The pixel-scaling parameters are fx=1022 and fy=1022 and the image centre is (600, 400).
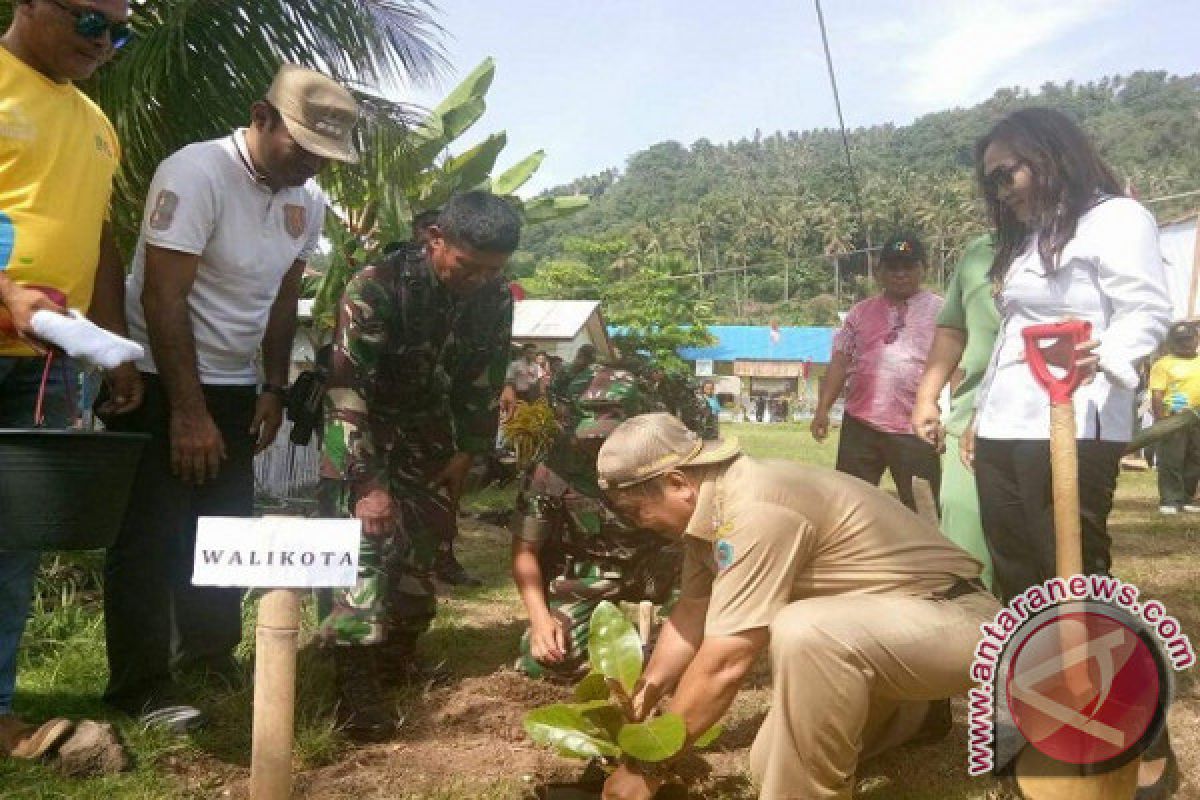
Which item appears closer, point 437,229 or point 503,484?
point 437,229

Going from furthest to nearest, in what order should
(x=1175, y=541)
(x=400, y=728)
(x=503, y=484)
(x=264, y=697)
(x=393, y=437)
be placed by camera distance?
(x=503, y=484) < (x=1175, y=541) < (x=393, y=437) < (x=400, y=728) < (x=264, y=697)

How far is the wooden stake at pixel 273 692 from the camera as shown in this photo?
6.19 feet

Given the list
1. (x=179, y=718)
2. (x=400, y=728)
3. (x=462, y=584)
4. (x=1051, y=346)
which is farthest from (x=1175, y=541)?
(x=179, y=718)

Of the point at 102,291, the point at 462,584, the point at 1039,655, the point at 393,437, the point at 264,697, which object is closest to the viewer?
the point at 264,697

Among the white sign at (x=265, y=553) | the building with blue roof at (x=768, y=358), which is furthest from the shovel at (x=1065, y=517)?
the building with blue roof at (x=768, y=358)

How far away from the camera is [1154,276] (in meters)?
2.26

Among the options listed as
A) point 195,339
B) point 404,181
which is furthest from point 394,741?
point 404,181

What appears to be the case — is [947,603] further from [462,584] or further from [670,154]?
[670,154]

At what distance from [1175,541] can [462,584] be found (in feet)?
16.1

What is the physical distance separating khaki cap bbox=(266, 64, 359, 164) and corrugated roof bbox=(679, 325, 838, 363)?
1610 inches

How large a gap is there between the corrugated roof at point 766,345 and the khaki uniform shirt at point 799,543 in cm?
4121

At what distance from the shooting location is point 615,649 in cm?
261

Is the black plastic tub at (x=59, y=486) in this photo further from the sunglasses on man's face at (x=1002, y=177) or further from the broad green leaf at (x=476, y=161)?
the broad green leaf at (x=476, y=161)

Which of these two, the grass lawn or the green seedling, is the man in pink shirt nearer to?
the grass lawn
